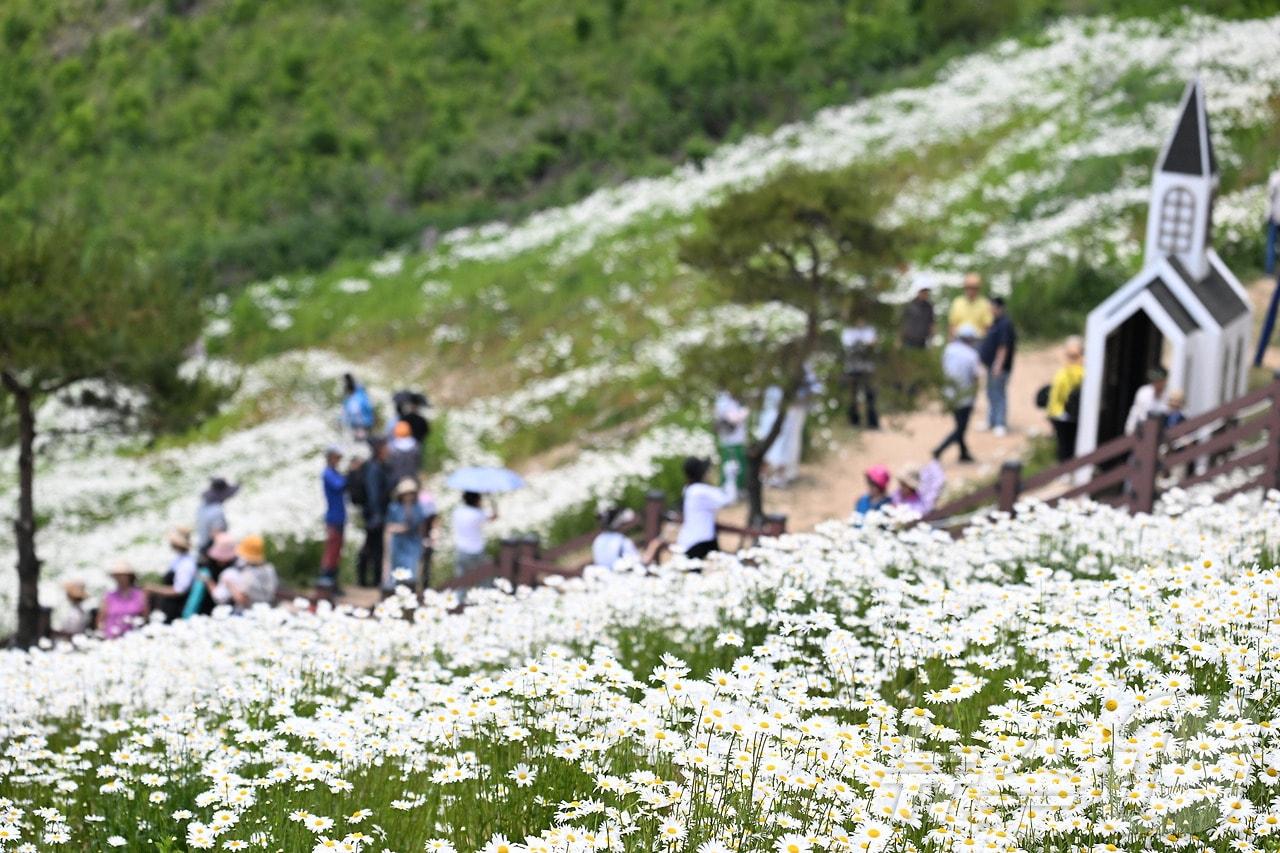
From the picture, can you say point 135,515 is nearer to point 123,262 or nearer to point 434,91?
point 123,262

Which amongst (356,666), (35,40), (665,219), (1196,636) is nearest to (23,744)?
(356,666)

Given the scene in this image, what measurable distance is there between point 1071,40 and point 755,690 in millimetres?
31880

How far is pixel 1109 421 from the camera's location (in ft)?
54.5

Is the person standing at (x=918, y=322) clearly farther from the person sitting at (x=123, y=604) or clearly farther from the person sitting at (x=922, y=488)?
the person sitting at (x=123, y=604)

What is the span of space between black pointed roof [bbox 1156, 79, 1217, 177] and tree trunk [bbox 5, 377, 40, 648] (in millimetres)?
11143

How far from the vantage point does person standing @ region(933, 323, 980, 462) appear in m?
17.8

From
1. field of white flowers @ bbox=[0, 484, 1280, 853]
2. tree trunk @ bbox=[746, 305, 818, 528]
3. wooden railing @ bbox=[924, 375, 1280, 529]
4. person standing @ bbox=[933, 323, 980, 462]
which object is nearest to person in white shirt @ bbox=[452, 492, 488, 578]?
tree trunk @ bbox=[746, 305, 818, 528]

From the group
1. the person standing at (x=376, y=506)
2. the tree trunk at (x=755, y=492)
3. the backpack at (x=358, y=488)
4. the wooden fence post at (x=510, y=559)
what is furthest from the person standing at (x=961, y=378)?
the backpack at (x=358, y=488)

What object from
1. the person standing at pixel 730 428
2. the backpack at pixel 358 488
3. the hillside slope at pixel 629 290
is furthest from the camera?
the hillside slope at pixel 629 290

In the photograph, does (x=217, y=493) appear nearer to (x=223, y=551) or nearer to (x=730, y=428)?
(x=223, y=551)

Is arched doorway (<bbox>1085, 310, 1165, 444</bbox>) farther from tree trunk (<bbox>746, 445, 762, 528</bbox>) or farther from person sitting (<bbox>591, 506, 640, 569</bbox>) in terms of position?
person sitting (<bbox>591, 506, 640, 569</bbox>)

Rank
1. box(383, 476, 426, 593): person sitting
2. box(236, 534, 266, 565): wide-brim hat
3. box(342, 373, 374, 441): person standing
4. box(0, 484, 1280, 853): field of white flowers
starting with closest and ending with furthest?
box(0, 484, 1280, 853): field of white flowers, box(236, 534, 266, 565): wide-brim hat, box(383, 476, 426, 593): person sitting, box(342, 373, 374, 441): person standing

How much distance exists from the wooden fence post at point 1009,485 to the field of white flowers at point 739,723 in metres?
3.35

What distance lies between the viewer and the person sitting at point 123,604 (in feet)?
45.4
